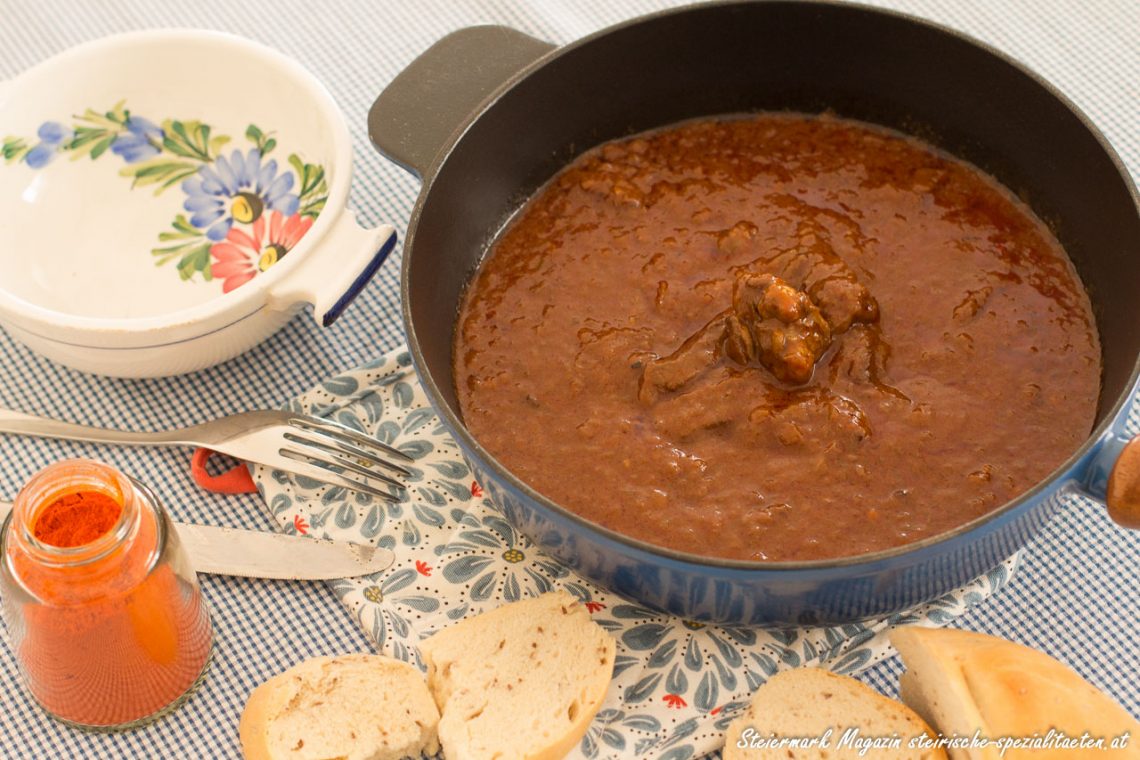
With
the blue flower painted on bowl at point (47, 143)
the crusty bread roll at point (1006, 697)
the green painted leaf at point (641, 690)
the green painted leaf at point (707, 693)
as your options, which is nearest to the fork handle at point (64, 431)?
the blue flower painted on bowl at point (47, 143)

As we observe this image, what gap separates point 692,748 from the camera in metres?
2.85

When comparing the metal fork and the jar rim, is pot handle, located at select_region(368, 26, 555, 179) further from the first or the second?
the jar rim

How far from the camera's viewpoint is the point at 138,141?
3.86 m

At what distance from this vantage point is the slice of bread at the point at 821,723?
9.09 ft

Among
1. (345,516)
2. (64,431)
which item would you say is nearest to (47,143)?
(64,431)

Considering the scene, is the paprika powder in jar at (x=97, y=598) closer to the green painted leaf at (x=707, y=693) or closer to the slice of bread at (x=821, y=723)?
the green painted leaf at (x=707, y=693)

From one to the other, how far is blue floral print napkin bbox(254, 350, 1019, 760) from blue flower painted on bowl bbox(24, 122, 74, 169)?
109 cm

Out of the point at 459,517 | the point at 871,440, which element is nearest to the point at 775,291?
the point at 871,440

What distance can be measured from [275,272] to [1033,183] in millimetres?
1803

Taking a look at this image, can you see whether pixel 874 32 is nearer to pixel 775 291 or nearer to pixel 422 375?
pixel 775 291

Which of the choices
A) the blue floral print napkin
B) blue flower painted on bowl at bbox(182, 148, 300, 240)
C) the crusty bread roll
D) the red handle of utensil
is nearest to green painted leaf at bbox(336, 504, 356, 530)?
the blue floral print napkin

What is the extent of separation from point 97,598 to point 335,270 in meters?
0.99

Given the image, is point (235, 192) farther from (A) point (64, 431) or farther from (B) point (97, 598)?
(B) point (97, 598)

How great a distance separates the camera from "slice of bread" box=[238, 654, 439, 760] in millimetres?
2805
